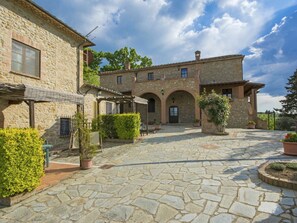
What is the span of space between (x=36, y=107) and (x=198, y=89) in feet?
46.5

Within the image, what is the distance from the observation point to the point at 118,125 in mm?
10633

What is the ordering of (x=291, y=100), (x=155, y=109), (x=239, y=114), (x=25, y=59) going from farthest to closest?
(x=291, y=100), (x=155, y=109), (x=239, y=114), (x=25, y=59)

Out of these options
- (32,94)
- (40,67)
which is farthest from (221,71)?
(32,94)

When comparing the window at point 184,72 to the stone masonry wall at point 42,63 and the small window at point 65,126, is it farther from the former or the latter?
the small window at point 65,126

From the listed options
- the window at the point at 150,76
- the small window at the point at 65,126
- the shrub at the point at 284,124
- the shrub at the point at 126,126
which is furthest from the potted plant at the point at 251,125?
the small window at the point at 65,126

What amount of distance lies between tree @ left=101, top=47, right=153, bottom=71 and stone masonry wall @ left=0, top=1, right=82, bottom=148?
22394mm

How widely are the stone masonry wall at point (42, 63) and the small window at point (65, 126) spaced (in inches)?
10.1

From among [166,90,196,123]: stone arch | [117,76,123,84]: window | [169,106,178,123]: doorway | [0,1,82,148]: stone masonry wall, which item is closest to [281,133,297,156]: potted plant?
[0,1,82,148]: stone masonry wall

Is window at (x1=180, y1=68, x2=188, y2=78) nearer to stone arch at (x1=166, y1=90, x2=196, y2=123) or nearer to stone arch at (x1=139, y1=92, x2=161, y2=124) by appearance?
stone arch at (x1=166, y1=90, x2=196, y2=123)

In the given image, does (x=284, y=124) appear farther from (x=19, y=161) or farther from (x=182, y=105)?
(x=19, y=161)

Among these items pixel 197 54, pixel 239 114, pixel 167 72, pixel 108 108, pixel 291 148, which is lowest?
pixel 291 148

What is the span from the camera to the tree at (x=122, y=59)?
3312 centimetres

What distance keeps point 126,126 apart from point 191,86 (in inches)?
410

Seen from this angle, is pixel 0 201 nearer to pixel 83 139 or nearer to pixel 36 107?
pixel 83 139
